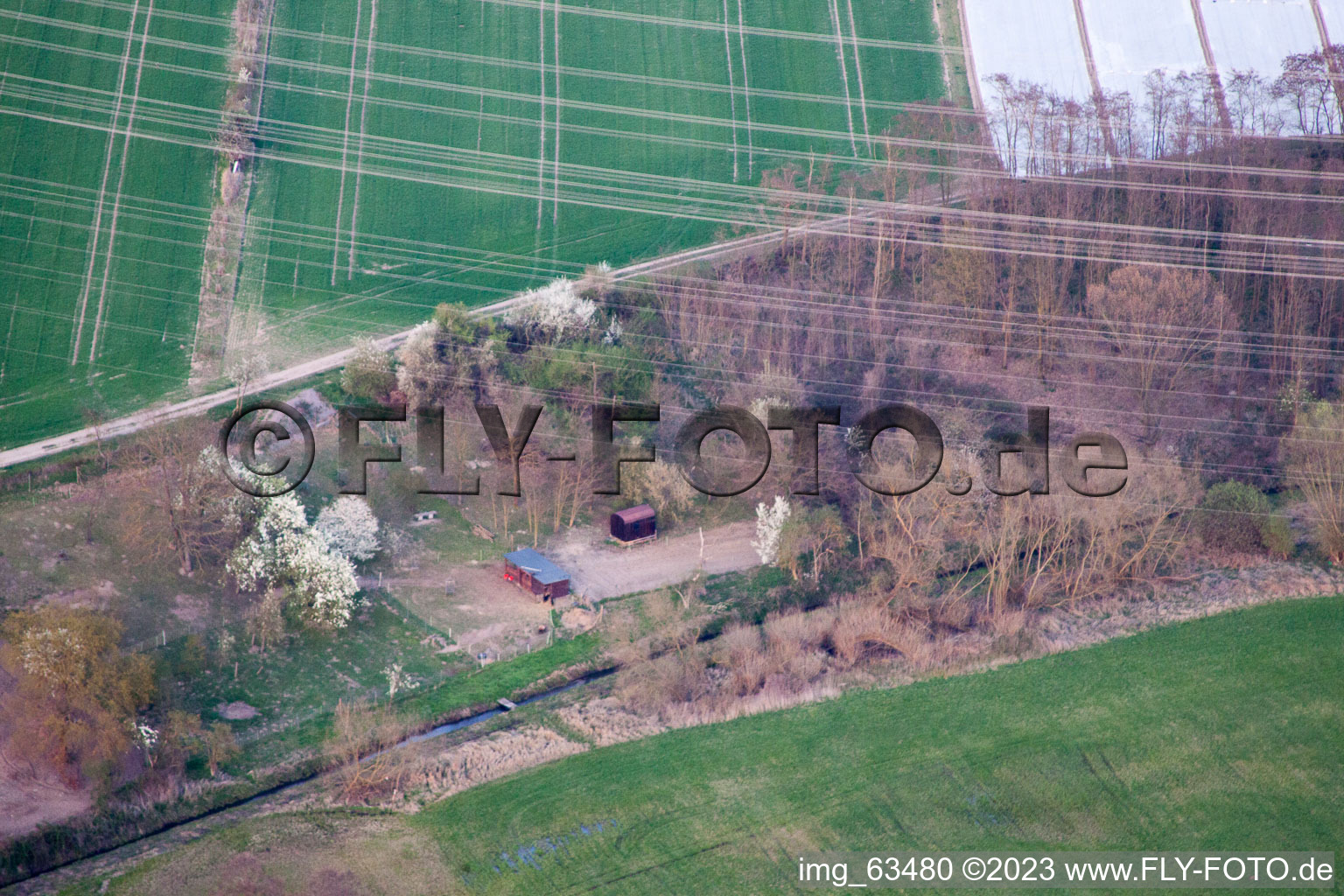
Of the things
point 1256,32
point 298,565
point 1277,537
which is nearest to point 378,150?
point 298,565

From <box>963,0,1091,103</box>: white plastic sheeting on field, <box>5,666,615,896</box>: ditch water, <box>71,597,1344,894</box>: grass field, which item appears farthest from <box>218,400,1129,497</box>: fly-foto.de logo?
<box>963,0,1091,103</box>: white plastic sheeting on field

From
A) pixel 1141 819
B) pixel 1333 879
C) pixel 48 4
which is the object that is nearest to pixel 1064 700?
pixel 1141 819

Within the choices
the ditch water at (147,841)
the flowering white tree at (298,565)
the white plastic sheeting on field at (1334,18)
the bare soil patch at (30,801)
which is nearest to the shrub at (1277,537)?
the ditch water at (147,841)

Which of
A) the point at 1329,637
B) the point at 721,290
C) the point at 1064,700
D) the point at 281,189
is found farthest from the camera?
the point at 281,189

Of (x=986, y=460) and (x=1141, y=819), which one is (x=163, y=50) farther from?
(x=1141, y=819)

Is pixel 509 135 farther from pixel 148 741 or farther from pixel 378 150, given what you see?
pixel 148 741

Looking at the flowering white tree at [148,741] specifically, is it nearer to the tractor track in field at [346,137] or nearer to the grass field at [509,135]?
the grass field at [509,135]
